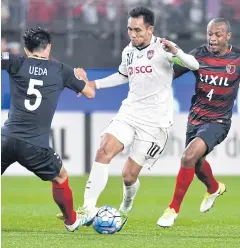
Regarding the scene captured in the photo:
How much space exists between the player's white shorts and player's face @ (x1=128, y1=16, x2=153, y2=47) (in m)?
0.82

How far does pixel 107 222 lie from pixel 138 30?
1.98m

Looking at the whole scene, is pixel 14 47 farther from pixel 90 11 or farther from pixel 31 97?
pixel 31 97

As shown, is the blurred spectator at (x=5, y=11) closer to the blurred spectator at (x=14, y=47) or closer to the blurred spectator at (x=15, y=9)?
the blurred spectator at (x=15, y=9)

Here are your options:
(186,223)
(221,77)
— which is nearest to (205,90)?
(221,77)

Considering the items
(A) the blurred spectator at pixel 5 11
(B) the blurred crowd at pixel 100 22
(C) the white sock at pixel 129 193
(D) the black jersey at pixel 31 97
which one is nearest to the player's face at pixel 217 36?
(C) the white sock at pixel 129 193

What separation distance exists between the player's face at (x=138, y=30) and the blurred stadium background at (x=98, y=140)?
1.92 m

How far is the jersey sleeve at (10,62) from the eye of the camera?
8117 mm

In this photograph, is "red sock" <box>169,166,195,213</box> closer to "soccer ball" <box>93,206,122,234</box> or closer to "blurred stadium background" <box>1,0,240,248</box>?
"blurred stadium background" <box>1,0,240,248</box>

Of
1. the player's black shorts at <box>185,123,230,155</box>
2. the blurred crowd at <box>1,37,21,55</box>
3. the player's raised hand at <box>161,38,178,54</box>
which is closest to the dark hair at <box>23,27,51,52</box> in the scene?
the player's raised hand at <box>161,38,178,54</box>

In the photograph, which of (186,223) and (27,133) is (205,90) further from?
(27,133)

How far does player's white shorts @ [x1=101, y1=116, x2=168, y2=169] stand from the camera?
9.23 metres

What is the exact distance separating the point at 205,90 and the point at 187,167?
88cm

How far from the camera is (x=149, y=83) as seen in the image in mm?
9258

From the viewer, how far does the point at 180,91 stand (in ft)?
52.4
